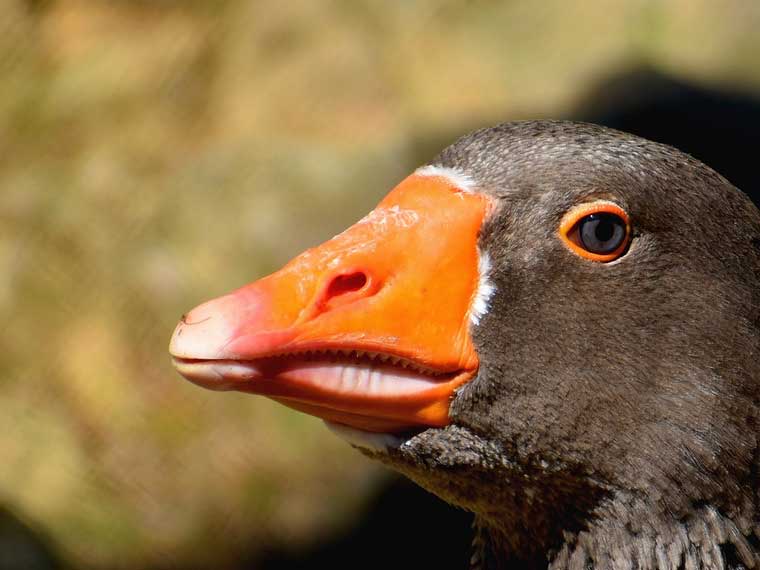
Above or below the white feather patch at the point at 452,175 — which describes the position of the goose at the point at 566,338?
below

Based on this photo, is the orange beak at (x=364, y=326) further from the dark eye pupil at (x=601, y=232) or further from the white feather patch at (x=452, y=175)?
the dark eye pupil at (x=601, y=232)

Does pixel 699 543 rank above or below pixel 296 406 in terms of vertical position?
below

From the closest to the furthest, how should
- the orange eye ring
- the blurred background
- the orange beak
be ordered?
the orange beak
the orange eye ring
the blurred background

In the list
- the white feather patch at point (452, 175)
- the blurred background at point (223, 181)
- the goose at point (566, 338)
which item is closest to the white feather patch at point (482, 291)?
the goose at point (566, 338)

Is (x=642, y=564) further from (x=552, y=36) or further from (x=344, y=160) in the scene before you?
(x=552, y=36)

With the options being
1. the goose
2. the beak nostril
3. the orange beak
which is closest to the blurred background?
the goose

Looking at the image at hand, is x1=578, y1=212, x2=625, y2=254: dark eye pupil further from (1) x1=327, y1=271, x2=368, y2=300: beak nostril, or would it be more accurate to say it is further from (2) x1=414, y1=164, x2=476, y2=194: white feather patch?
(1) x1=327, y1=271, x2=368, y2=300: beak nostril

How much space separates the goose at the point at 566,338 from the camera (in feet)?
9.61

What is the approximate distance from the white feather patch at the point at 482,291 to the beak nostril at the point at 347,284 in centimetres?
32

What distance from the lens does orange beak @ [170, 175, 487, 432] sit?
281 cm

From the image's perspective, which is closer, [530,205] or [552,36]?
[530,205]

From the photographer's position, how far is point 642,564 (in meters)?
3.11

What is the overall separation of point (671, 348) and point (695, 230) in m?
0.34

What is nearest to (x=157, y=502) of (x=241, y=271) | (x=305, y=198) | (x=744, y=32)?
(x=241, y=271)
